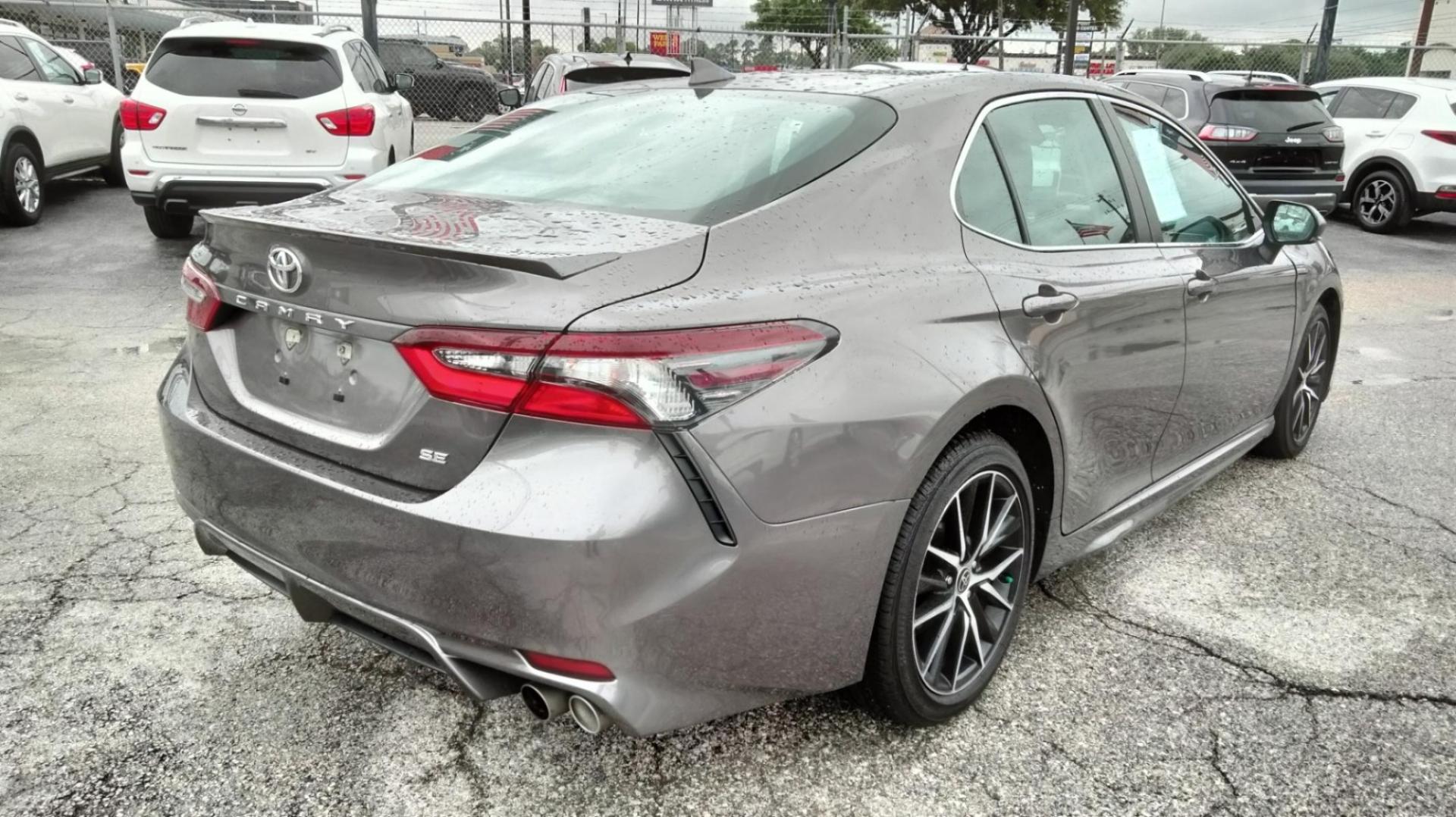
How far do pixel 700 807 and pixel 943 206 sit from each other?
1429 mm

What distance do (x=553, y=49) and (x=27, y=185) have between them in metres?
9.77

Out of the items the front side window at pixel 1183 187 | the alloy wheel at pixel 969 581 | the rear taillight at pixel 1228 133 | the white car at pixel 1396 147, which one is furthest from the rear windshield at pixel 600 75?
the alloy wheel at pixel 969 581

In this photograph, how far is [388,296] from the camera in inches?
83.9

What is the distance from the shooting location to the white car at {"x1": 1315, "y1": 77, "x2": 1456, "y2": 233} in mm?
12109

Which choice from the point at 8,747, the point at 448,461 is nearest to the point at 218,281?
the point at 448,461

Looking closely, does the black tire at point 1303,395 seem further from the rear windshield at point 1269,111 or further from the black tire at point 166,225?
the black tire at point 166,225

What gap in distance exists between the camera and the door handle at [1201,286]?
11.2ft

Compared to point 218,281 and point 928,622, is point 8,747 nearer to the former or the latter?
point 218,281

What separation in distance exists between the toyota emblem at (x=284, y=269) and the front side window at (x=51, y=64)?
1011 centimetres

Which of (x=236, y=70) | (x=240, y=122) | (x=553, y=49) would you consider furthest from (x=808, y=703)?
(x=553, y=49)

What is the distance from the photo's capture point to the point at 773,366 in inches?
83.0

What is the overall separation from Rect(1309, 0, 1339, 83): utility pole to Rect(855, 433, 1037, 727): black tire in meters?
20.1

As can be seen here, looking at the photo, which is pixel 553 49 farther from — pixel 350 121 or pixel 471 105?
pixel 350 121

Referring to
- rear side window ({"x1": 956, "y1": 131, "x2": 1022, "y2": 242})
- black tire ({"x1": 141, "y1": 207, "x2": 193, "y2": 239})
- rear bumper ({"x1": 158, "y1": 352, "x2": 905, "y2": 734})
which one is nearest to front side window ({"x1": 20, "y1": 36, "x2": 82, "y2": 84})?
black tire ({"x1": 141, "y1": 207, "x2": 193, "y2": 239})
